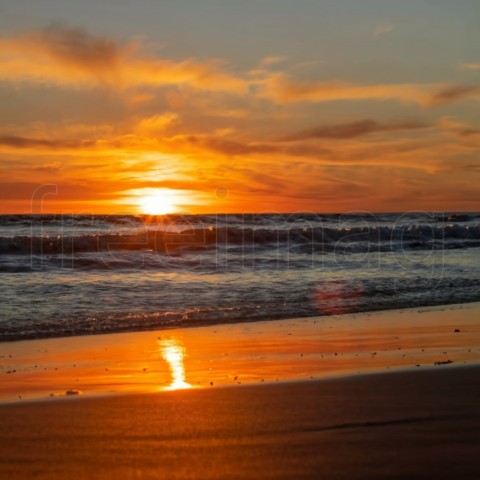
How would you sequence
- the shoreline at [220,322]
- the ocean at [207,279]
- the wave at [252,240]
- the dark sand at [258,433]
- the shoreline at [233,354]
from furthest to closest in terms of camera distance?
the wave at [252,240], the ocean at [207,279], the shoreline at [220,322], the shoreline at [233,354], the dark sand at [258,433]

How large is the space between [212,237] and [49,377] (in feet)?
80.9

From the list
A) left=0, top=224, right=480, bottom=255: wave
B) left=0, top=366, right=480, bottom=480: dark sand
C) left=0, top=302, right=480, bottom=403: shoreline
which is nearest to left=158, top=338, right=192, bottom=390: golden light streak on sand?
left=0, top=302, right=480, bottom=403: shoreline

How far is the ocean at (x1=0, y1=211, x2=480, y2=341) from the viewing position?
33.4 feet

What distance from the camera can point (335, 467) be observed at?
3.50 m

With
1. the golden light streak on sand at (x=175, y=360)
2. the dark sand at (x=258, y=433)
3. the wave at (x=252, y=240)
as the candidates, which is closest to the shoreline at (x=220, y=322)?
the golden light streak on sand at (x=175, y=360)

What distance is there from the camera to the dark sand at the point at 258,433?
3.49 m

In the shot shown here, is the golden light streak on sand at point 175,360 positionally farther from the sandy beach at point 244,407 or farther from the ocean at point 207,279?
the ocean at point 207,279

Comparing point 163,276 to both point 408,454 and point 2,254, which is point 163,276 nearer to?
point 2,254

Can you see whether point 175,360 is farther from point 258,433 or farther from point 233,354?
point 258,433

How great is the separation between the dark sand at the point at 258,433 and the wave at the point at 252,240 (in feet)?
64.0

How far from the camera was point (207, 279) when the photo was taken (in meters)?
15.3

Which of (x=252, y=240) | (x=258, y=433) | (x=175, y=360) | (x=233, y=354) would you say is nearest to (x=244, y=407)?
(x=258, y=433)

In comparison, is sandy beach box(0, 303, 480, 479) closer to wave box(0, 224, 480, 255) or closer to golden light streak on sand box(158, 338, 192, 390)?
golden light streak on sand box(158, 338, 192, 390)

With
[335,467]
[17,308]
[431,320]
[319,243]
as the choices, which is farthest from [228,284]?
[319,243]
